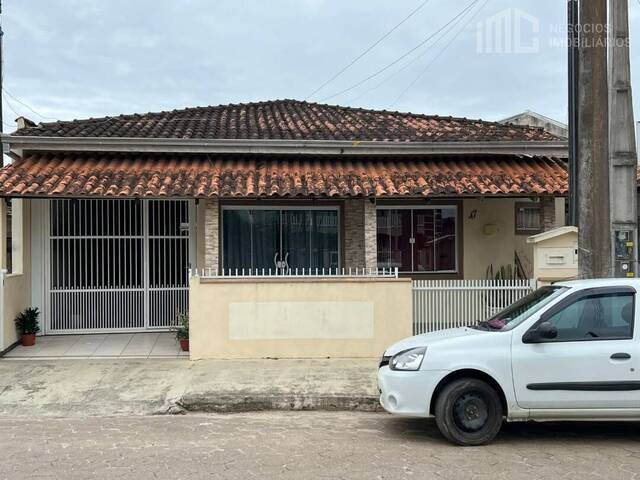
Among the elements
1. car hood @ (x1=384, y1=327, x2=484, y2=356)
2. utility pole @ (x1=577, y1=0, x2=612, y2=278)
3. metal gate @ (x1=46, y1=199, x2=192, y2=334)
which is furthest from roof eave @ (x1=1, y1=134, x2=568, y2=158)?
car hood @ (x1=384, y1=327, x2=484, y2=356)

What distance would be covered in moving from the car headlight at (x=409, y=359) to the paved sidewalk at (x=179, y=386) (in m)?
1.51

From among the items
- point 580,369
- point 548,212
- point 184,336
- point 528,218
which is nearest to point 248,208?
point 184,336

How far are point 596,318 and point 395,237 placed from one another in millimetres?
6464

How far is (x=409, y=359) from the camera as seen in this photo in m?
5.75

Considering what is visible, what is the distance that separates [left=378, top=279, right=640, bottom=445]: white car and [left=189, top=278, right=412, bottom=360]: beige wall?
11.9 ft

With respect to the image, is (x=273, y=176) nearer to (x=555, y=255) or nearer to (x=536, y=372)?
(x=555, y=255)

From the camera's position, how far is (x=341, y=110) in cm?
1494

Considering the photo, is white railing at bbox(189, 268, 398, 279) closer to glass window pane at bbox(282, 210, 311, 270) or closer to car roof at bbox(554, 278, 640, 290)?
glass window pane at bbox(282, 210, 311, 270)

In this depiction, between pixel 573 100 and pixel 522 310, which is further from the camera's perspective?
pixel 573 100

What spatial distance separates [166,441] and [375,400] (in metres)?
2.59

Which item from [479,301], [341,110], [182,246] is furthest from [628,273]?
[341,110]

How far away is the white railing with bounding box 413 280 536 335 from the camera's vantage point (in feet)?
31.8

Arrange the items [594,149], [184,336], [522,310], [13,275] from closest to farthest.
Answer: [522,310]
[594,149]
[184,336]
[13,275]

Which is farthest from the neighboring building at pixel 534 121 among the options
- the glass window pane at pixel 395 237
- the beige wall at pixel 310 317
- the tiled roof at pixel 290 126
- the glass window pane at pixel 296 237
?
the beige wall at pixel 310 317
